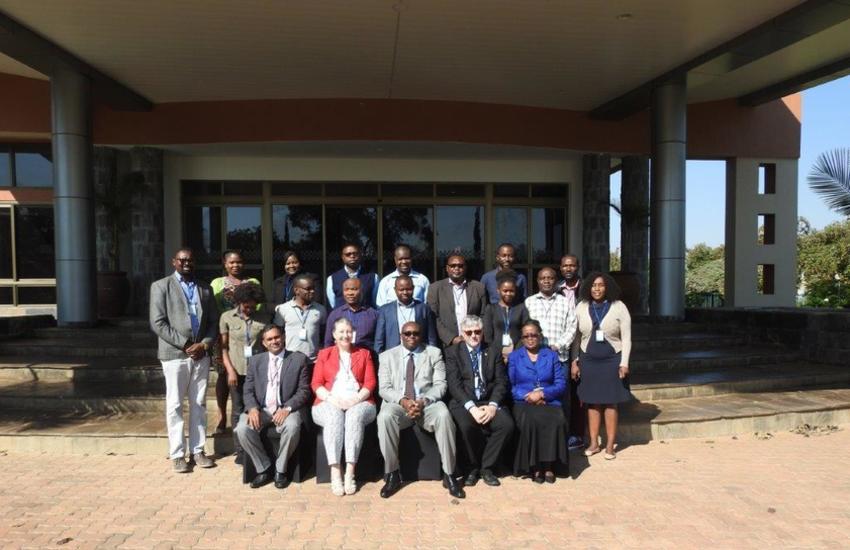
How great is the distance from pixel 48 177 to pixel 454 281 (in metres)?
10.3

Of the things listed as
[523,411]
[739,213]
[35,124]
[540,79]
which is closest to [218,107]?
[35,124]

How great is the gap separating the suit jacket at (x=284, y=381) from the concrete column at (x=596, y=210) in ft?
28.5

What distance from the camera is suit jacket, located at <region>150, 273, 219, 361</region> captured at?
4586 millimetres

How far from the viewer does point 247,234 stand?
1199 centimetres

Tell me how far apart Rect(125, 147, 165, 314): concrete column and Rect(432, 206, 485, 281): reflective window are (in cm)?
564

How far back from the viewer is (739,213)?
12500 mm

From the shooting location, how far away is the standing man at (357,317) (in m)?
4.80

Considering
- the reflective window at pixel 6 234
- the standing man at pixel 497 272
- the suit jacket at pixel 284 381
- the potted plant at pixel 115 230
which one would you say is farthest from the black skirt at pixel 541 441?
the reflective window at pixel 6 234

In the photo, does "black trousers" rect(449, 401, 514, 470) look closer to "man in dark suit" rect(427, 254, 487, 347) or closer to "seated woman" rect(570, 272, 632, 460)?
"man in dark suit" rect(427, 254, 487, 347)

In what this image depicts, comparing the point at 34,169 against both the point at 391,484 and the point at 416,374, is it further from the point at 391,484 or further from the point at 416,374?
the point at 391,484

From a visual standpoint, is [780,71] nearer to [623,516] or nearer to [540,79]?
[540,79]

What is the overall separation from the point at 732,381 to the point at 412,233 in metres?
7.08

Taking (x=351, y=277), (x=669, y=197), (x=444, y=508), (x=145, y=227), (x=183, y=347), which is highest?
(x=669, y=197)

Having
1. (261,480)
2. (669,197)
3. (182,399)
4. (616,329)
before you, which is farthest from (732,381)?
(182,399)
